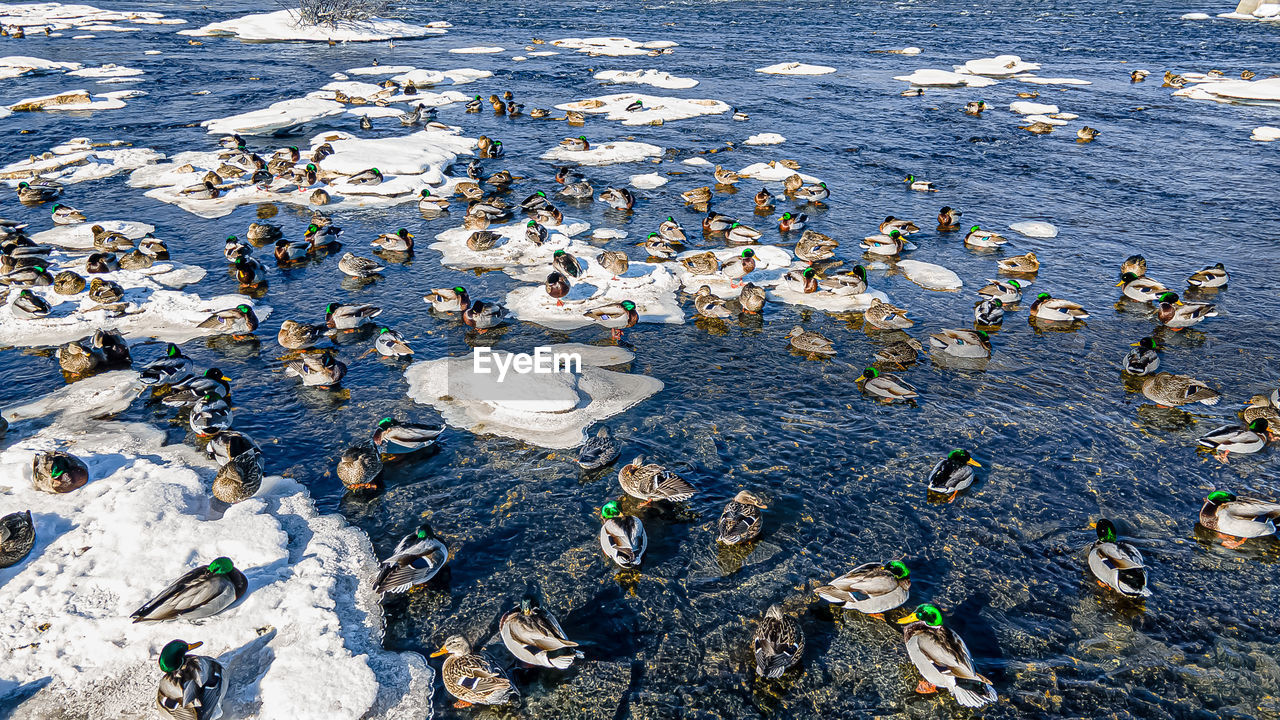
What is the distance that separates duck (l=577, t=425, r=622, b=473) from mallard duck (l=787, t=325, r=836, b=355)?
5.31m

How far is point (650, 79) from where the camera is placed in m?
42.2

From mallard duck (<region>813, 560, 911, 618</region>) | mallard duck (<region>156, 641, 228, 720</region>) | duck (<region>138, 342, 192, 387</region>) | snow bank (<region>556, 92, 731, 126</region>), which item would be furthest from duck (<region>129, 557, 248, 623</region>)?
snow bank (<region>556, 92, 731, 126</region>)

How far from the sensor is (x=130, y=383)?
1417cm

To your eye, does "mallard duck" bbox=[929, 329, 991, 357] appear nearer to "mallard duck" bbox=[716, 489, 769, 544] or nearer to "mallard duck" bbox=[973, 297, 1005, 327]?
"mallard duck" bbox=[973, 297, 1005, 327]

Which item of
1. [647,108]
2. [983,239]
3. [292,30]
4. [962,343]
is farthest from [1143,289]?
[292,30]

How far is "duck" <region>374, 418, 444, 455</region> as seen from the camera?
12242 millimetres

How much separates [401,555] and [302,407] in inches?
214

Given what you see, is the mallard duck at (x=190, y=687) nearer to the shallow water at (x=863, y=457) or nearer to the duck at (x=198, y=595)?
the duck at (x=198, y=595)

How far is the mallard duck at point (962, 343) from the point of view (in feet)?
50.7

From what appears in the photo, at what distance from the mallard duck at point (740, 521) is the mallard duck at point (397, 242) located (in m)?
13.3

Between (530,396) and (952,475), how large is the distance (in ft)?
23.9

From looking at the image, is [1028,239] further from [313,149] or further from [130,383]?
[313,149]

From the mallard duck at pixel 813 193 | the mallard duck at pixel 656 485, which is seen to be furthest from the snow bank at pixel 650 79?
the mallard duck at pixel 656 485

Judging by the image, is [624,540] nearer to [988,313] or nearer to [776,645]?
[776,645]
